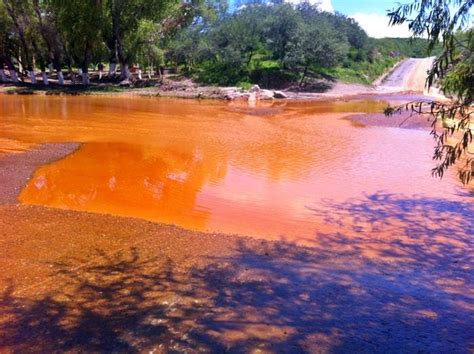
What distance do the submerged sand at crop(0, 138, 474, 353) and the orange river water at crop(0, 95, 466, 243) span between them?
124 centimetres

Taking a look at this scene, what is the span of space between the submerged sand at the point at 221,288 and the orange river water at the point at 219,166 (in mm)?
1236

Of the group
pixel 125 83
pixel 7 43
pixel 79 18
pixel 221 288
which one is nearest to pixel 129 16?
pixel 79 18

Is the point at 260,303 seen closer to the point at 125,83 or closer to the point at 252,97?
the point at 252,97

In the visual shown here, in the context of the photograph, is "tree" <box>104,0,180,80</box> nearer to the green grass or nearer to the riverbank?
the riverbank

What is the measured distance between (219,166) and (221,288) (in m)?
8.41

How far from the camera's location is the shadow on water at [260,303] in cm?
464

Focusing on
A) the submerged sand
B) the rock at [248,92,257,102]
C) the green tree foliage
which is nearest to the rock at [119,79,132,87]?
the green tree foliage

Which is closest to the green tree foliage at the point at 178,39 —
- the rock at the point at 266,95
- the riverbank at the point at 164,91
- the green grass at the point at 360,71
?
the green grass at the point at 360,71

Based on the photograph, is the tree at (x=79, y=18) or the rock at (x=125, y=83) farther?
the rock at (x=125, y=83)

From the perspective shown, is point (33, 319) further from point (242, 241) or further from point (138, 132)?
point (138, 132)

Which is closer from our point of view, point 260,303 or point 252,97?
point 260,303

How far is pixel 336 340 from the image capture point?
4684 millimetres

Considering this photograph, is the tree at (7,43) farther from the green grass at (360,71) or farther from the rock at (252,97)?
the green grass at (360,71)

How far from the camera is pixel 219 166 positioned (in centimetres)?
1404
